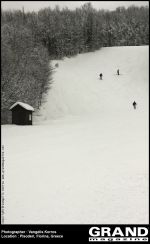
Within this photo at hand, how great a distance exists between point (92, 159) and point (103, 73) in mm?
56531

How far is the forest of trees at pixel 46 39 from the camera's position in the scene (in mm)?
40719

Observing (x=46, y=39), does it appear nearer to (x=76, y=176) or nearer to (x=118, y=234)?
(x=76, y=176)

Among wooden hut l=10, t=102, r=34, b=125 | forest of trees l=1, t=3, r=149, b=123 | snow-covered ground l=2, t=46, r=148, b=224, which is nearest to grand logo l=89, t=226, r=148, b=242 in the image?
snow-covered ground l=2, t=46, r=148, b=224

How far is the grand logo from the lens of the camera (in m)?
8.96

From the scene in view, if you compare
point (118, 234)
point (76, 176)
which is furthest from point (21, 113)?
point (118, 234)

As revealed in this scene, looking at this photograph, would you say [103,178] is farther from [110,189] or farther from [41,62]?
[41,62]

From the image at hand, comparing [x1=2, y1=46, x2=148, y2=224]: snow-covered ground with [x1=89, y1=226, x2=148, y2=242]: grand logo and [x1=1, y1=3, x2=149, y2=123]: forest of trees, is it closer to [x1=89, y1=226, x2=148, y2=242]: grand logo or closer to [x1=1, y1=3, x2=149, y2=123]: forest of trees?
[x1=89, y1=226, x2=148, y2=242]: grand logo

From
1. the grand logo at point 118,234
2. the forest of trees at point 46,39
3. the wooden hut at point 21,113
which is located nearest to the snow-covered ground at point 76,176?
the grand logo at point 118,234

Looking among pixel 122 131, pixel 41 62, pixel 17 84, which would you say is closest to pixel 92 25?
pixel 41 62

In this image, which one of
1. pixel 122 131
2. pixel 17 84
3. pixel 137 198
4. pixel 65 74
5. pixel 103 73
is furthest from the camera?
pixel 103 73

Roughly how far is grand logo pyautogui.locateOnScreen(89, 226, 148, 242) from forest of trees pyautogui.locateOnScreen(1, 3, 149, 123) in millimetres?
29898

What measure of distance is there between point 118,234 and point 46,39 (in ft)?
277

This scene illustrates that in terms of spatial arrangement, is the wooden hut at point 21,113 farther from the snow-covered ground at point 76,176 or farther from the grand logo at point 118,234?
the grand logo at point 118,234

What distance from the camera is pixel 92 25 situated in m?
A: 94.6
